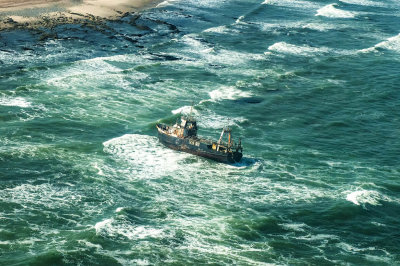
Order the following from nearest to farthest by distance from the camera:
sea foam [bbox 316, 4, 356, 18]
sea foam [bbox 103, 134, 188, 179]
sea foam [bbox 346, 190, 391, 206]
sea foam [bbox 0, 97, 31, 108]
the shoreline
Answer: sea foam [bbox 346, 190, 391, 206] → sea foam [bbox 103, 134, 188, 179] → sea foam [bbox 0, 97, 31, 108] → the shoreline → sea foam [bbox 316, 4, 356, 18]

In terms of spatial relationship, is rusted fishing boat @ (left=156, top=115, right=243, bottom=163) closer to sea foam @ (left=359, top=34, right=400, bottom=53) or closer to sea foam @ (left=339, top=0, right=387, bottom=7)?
sea foam @ (left=359, top=34, right=400, bottom=53)

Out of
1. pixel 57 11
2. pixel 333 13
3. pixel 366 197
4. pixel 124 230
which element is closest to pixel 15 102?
pixel 124 230

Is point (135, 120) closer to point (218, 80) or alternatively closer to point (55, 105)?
point (55, 105)

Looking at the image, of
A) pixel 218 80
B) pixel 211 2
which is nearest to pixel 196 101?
pixel 218 80

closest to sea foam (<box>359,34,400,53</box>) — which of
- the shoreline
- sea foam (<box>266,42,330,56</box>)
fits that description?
sea foam (<box>266,42,330,56</box>)

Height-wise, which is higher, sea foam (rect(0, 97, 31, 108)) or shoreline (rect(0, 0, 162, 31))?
shoreline (rect(0, 0, 162, 31))

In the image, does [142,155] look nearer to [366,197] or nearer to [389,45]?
[366,197]

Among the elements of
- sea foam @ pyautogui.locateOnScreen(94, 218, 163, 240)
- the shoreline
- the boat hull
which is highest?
the shoreline
